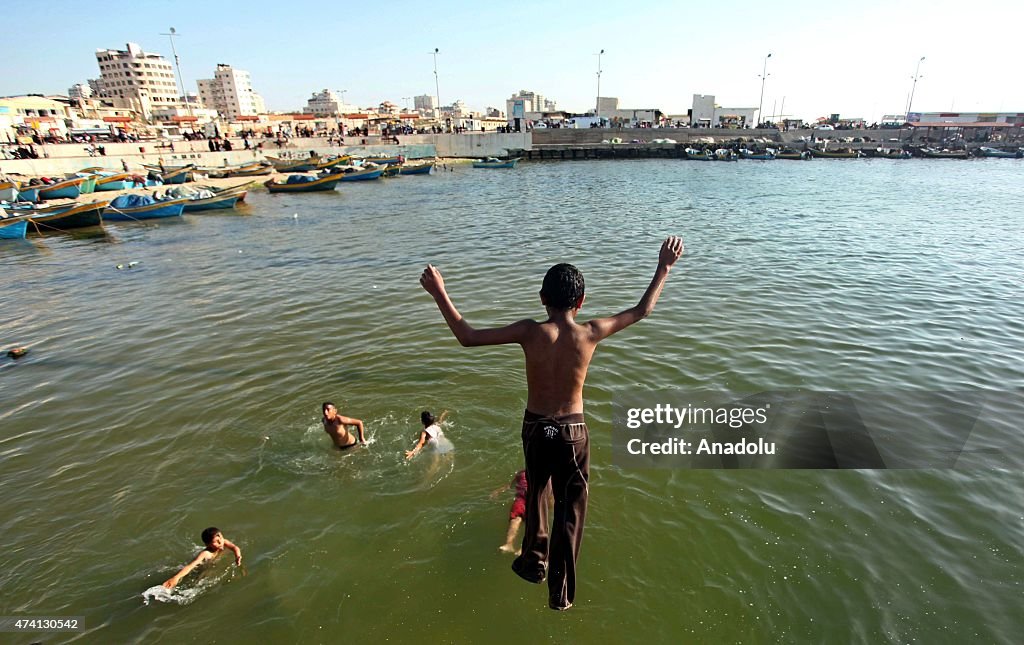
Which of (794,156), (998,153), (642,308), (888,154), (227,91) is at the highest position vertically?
(227,91)

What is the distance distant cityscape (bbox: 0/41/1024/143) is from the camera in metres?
67.6

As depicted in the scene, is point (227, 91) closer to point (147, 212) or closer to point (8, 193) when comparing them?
point (8, 193)

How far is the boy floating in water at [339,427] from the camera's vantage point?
7148 millimetres

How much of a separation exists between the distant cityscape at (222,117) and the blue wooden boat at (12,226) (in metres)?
34.7

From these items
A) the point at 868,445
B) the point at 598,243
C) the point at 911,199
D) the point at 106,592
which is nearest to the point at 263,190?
the point at 598,243

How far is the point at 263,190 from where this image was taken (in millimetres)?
44750

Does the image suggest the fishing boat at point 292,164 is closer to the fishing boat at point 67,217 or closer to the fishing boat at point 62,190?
the fishing boat at point 62,190

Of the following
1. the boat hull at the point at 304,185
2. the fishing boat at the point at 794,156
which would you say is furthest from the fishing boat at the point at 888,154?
the boat hull at the point at 304,185

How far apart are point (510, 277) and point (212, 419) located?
1014cm

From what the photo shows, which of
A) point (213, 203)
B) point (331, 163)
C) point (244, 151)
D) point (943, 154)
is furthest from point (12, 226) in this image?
point (943, 154)

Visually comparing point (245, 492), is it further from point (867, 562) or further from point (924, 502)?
point (924, 502)

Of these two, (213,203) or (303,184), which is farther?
(303,184)

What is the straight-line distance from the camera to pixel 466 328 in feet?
10.8

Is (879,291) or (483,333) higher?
(483,333)
